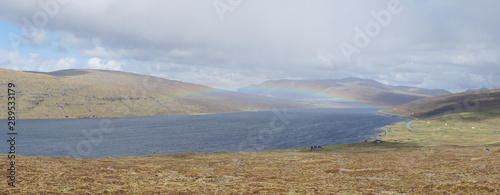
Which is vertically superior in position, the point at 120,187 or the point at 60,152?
the point at 120,187

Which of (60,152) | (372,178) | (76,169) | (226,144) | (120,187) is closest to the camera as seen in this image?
(120,187)

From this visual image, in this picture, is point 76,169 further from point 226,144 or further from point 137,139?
point 137,139

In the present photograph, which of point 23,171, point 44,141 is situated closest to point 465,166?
point 23,171

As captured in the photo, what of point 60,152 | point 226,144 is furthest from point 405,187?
point 60,152

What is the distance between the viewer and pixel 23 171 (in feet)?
135

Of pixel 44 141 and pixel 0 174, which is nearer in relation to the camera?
pixel 0 174

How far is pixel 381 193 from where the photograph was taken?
1305 inches

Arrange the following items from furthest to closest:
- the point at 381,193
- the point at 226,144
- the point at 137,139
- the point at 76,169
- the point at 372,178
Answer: the point at 137,139 < the point at 226,144 < the point at 76,169 < the point at 372,178 < the point at 381,193

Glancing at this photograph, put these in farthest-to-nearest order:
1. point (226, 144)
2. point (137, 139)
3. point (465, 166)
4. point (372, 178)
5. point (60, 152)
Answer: point (137, 139), point (226, 144), point (60, 152), point (465, 166), point (372, 178)

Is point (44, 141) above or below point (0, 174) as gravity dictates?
below

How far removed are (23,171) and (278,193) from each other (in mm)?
36467

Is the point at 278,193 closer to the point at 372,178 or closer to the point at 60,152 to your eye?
the point at 372,178

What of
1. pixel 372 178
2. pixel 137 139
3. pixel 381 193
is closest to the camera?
pixel 381 193

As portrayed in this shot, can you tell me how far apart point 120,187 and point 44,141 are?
14622 cm
